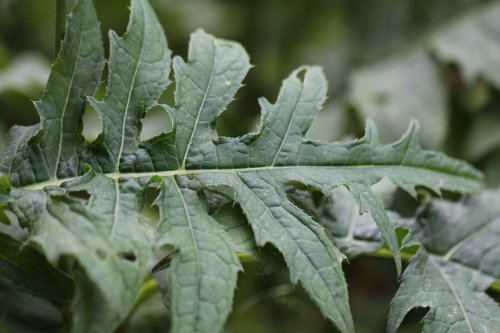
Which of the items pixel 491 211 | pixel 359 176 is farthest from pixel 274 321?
pixel 359 176

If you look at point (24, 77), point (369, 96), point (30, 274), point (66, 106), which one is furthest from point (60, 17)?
point (369, 96)

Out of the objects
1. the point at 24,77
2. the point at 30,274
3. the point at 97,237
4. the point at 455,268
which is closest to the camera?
the point at 97,237

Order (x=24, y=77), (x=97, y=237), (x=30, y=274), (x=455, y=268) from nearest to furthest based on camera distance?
1. (x=97, y=237)
2. (x=30, y=274)
3. (x=455, y=268)
4. (x=24, y=77)

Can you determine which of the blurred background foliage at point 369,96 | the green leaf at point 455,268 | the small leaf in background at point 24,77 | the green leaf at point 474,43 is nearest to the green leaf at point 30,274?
the blurred background foliage at point 369,96

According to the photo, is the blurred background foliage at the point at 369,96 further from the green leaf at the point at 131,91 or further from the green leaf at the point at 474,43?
the green leaf at the point at 131,91

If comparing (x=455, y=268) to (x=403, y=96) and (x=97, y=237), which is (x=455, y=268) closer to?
(x=97, y=237)

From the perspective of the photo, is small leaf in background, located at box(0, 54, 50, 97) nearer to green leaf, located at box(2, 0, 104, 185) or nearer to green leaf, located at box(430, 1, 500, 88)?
green leaf, located at box(2, 0, 104, 185)

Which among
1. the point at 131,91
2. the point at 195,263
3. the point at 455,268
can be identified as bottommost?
the point at 455,268
